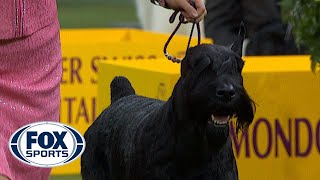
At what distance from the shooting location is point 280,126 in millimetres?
6949

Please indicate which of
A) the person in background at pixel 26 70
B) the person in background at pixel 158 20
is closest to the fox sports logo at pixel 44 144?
the person in background at pixel 26 70

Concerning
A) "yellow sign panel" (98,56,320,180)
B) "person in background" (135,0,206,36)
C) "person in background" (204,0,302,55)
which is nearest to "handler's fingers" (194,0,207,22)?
"yellow sign panel" (98,56,320,180)

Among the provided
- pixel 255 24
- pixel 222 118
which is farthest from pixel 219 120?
pixel 255 24

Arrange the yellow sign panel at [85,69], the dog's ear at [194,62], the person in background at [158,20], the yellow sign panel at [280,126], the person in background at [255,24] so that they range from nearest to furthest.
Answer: the dog's ear at [194,62]
the yellow sign panel at [280,126]
the yellow sign panel at [85,69]
the person in background at [255,24]
the person in background at [158,20]

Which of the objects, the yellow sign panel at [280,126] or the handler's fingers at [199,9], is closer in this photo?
the handler's fingers at [199,9]

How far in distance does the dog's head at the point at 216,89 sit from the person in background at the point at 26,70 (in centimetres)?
59

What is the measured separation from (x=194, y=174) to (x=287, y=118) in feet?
7.48

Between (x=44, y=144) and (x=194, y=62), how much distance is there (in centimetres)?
77

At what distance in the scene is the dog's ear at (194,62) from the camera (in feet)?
14.8

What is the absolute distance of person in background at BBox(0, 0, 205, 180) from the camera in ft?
12.8

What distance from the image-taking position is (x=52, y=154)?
4.03 metres

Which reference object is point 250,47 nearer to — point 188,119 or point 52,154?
point 188,119

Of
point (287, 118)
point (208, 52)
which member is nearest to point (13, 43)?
point (208, 52)

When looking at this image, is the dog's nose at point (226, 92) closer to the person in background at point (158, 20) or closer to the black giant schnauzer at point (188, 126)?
the black giant schnauzer at point (188, 126)
